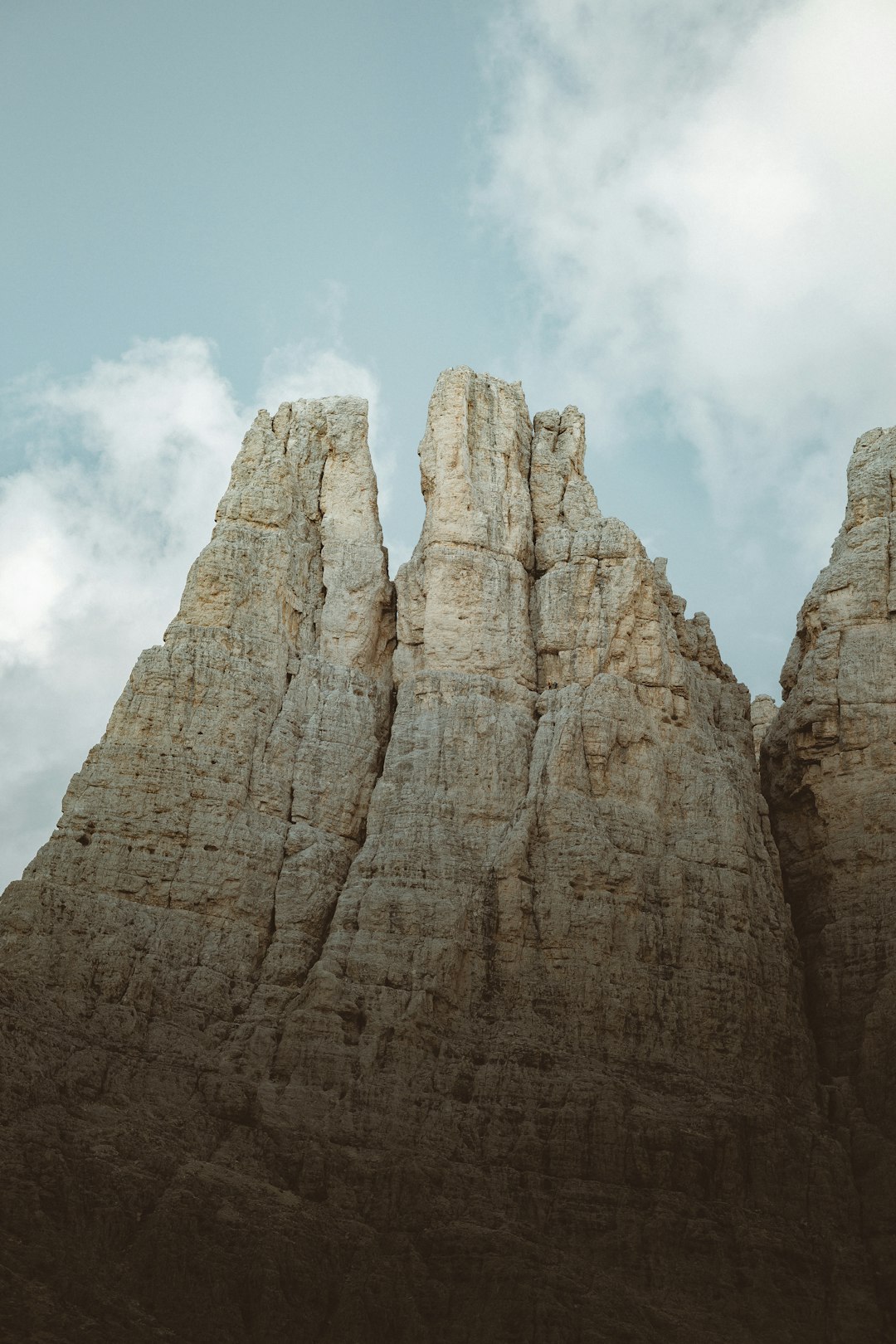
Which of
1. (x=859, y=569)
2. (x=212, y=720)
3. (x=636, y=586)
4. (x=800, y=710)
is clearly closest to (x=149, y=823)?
(x=212, y=720)

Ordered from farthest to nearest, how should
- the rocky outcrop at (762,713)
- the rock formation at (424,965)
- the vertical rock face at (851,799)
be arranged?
the rocky outcrop at (762,713)
the vertical rock face at (851,799)
the rock formation at (424,965)

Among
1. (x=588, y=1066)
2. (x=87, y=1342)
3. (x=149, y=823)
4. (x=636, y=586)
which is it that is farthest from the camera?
(x=636, y=586)

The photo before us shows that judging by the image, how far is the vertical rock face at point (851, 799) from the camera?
42.9 m

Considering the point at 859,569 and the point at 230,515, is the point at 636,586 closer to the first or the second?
the point at 859,569

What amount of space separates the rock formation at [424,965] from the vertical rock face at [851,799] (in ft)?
4.58

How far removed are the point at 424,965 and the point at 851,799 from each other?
47.2 feet

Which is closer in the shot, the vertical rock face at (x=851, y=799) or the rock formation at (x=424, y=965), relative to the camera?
the rock formation at (x=424, y=965)

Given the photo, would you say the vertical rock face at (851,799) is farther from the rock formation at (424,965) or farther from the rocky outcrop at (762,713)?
the rocky outcrop at (762,713)

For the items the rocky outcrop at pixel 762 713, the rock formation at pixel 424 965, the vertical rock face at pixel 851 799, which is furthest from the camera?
the rocky outcrop at pixel 762 713

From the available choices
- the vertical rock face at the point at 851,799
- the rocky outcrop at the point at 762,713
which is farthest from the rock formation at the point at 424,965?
the rocky outcrop at the point at 762,713

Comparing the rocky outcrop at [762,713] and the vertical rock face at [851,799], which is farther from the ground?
the rocky outcrop at [762,713]

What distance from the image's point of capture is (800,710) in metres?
50.7

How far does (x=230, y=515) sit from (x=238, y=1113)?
18.8m

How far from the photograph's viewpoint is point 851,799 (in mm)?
48500
